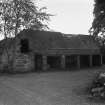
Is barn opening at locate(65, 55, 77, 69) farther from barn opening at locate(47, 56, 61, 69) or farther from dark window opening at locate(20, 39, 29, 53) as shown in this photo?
dark window opening at locate(20, 39, 29, 53)

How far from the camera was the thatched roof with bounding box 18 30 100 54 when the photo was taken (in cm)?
2825

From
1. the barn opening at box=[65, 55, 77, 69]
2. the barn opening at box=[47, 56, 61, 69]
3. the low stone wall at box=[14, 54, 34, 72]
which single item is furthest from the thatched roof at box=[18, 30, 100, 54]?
the barn opening at box=[65, 55, 77, 69]

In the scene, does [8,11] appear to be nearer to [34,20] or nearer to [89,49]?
[34,20]

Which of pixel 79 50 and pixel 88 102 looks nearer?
pixel 88 102

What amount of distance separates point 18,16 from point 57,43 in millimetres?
8386

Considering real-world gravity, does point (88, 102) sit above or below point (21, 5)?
below

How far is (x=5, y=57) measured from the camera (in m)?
29.2

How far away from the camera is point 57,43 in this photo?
99.0 feet

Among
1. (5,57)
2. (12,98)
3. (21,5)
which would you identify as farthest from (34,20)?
(12,98)

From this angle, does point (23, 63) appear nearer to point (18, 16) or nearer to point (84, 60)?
point (18, 16)

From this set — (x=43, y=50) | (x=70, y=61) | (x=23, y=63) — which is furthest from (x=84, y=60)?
(x=23, y=63)

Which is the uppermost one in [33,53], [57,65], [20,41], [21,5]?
[21,5]

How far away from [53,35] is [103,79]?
2171cm

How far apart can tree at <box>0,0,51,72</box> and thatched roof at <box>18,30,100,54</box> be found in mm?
1852
